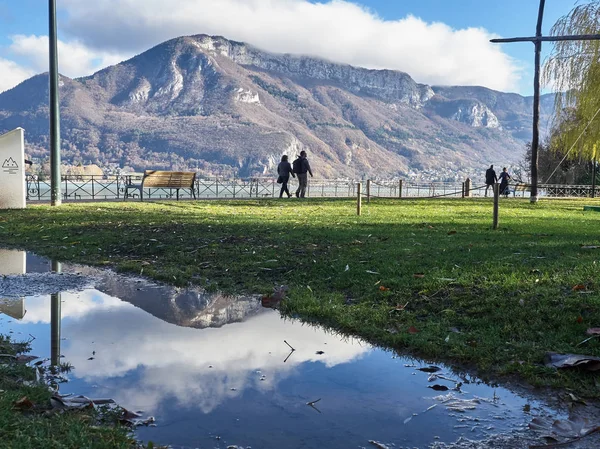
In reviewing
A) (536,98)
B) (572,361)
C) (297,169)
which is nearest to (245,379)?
(572,361)

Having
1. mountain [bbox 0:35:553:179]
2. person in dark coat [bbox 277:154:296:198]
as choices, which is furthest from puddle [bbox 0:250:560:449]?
mountain [bbox 0:35:553:179]

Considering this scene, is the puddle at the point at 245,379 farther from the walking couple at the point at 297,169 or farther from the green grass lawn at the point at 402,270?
the walking couple at the point at 297,169

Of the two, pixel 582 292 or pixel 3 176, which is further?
pixel 3 176

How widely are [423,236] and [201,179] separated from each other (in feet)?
69.0

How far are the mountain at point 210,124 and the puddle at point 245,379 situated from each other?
8426 centimetres

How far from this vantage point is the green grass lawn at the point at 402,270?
466 cm

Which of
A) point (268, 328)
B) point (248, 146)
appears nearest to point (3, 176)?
point (268, 328)

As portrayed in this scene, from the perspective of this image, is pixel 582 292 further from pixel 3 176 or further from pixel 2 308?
pixel 3 176

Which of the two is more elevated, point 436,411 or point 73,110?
point 73,110

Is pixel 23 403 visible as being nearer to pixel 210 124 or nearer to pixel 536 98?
pixel 536 98

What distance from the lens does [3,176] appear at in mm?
15219

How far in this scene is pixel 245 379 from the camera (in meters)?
3.97

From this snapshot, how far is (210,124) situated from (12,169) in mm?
117218

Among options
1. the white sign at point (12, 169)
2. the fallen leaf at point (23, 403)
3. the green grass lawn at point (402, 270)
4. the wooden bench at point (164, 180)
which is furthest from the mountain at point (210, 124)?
the fallen leaf at point (23, 403)
